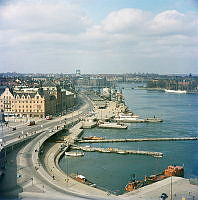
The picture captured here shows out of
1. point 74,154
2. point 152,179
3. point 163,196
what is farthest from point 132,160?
point 163,196

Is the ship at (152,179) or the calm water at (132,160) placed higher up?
the ship at (152,179)

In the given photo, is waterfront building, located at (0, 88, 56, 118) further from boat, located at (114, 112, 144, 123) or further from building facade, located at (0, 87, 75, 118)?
boat, located at (114, 112, 144, 123)

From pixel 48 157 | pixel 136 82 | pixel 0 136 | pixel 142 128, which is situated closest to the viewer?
pixel 48 157

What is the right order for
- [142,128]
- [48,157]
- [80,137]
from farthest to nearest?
[142,128] → [80,137] → [48,157]

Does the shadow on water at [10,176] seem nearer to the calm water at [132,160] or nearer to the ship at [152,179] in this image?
the calm water at [132,160]

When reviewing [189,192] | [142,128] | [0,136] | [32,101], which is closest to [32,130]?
[0,136]

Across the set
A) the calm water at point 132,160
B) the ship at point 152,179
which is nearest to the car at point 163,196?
the ship at point 152,179

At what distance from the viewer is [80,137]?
8445 mm

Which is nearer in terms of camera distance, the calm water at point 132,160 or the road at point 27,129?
the calm water at point 132,160

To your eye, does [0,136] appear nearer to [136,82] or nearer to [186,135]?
[186,135]

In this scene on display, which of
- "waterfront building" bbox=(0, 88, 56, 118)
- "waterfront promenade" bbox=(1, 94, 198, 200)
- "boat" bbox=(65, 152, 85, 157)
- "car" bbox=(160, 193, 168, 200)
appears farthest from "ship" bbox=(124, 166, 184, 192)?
"waterfront building" bbox=(0, 88, 56, 118)

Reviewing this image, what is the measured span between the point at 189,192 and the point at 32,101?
284 inches

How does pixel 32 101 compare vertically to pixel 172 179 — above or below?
above

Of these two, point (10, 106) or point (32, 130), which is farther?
point (10, 106)
